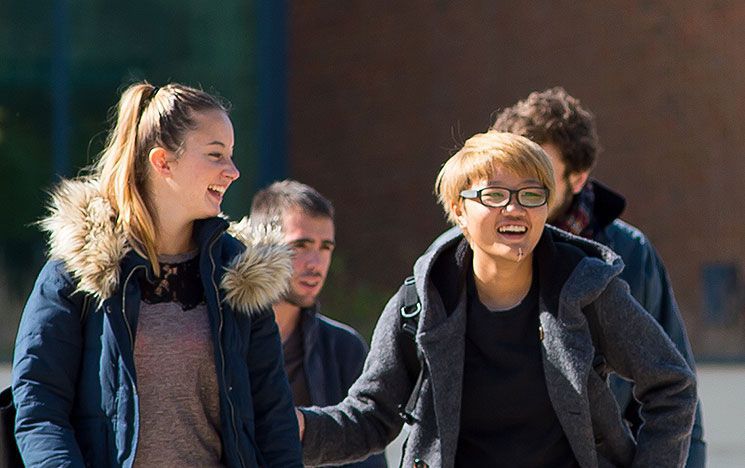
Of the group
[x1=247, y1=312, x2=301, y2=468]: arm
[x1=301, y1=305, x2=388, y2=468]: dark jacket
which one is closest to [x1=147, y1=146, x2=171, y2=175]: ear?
[x1=247, y1=312, x2=301, y2=468]: arm

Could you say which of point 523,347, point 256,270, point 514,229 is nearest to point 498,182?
point 514,229

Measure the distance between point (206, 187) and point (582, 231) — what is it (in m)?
1.51

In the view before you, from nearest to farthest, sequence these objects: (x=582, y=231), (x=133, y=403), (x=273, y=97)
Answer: (x=133, y=403) < (x=582, y=231) < (x=273, y=97)

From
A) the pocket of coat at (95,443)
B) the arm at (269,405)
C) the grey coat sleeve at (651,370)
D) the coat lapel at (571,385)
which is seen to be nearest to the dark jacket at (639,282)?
the grey coat sleeve at (651,370)

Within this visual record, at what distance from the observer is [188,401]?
134 inches

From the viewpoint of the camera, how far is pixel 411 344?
3814 millimetres

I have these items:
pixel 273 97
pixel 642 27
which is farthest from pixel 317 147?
pixel 642 27

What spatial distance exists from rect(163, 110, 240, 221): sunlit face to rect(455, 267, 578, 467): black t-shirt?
759 mm

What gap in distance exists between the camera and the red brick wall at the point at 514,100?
16125 millimetres

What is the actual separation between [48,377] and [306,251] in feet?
4.75

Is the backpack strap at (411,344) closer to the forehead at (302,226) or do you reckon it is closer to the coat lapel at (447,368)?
the coat lapel at (447,368)

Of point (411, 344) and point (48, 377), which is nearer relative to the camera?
point (48, 377)

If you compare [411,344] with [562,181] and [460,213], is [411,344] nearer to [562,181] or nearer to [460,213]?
[460,213]

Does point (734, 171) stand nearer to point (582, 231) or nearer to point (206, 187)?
point (582, 231)
